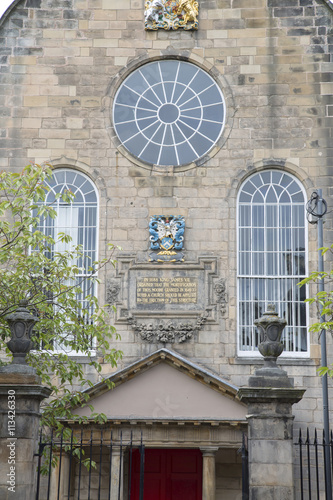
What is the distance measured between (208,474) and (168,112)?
842 centimetres

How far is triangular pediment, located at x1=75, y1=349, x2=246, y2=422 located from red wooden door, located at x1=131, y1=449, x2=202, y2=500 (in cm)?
159

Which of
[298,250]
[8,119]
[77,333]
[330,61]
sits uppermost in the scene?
[330,61]

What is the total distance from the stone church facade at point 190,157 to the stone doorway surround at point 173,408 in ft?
0.15

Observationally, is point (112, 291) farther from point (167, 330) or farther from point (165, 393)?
point (165, 393)

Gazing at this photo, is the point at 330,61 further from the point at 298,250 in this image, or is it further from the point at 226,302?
the point at 226,302

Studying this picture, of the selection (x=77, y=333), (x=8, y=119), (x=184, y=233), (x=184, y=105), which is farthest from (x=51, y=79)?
(x=77, y=333)

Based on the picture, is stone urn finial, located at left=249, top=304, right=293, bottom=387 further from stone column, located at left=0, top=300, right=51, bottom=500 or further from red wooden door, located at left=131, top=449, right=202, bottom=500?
red wooden door, located at left=131, top=449, right=202, bottom=500

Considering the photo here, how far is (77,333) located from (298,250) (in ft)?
24.7

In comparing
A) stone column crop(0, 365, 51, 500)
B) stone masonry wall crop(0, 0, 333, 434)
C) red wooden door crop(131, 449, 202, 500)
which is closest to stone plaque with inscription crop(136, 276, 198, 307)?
stone masonry wall crop(0, 0, 333, 434)

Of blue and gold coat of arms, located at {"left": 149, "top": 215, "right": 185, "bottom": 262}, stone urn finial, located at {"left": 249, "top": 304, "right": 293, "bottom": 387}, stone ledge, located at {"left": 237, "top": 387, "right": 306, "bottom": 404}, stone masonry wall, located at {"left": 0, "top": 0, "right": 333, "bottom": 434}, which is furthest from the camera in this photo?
stone masonry wall, located at {"left": 0, "top": 0, "right": 333, "bottom": 434}

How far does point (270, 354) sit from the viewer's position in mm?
11031

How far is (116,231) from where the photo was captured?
1856 cm

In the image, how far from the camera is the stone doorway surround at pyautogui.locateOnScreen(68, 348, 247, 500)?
1650 centimetres

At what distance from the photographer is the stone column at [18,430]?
1039 centimetres
